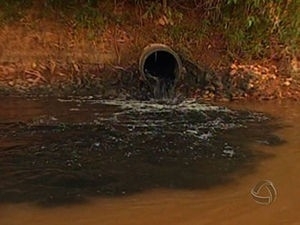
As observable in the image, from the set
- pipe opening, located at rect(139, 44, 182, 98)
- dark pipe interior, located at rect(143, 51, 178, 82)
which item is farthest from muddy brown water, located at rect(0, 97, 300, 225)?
dark pipe interior, located at rect(143, 51, 178, 82)

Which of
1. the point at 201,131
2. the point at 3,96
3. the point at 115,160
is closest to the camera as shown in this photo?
the point at 115,160

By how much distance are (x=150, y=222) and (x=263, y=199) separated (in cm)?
102

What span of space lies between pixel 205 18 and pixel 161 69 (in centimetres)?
117

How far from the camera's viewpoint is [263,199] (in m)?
4.68

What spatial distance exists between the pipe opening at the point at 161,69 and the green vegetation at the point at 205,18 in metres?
0.46

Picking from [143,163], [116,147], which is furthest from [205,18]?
[143,163]

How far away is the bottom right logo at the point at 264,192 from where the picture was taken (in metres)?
4.66

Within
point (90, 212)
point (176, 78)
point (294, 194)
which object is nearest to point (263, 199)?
point (294, 194)

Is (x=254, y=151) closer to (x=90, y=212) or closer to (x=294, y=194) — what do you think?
(x=294, y=194)

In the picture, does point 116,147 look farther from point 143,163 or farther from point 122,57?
point 122,57

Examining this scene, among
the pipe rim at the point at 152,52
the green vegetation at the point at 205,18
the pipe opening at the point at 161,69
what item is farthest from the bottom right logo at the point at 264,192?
the green vegetation at the point at 205,18

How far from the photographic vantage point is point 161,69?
991 cm

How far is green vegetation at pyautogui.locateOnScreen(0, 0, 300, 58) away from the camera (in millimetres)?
9734

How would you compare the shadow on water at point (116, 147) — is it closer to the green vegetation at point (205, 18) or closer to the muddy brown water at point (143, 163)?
the muddy brown water at point (143, 163)
